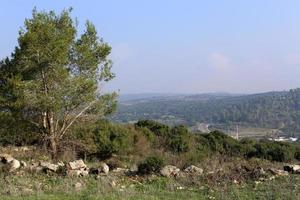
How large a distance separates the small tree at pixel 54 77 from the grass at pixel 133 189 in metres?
6.23

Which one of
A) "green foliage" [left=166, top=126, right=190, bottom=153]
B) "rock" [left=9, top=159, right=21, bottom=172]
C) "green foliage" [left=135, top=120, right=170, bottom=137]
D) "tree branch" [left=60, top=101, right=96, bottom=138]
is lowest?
"green foliage" [left=166, top=126, right=190, bottom=153]

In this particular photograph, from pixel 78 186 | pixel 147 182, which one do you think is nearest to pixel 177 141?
pixel 147 182

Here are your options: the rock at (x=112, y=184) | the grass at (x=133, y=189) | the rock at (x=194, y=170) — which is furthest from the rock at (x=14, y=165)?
the rock at (x=194, y=170)

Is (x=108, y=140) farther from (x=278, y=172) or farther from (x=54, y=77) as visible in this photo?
(x=278, y=172)

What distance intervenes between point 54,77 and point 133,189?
29.2 ft

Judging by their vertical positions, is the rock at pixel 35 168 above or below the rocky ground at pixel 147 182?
above

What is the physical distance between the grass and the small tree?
6.23 m

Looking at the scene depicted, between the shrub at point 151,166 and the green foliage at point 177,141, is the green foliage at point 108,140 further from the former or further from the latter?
the shrub at point 151,166

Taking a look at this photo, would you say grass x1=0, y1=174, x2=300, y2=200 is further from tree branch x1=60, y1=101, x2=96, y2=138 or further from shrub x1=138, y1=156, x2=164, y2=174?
tree branch x1=60, y1=101, x2=96, y2=138

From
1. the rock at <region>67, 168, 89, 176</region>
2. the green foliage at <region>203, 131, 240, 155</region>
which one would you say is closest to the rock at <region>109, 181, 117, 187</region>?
the rock at <region>67, 168, 89, 176</region>

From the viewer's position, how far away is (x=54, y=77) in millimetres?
20297

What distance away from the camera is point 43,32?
20.1 meters

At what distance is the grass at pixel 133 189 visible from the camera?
457 inches

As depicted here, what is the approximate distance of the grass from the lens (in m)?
11.6
